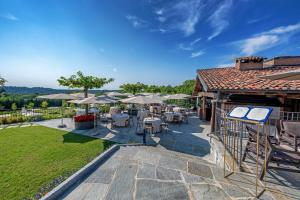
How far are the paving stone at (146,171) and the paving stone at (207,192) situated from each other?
1.12 metres

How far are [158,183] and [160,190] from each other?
298 millimetres

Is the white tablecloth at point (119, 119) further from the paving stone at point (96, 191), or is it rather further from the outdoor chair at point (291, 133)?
the outdoor chair at point (291, 133)

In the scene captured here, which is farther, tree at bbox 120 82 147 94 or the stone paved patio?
tree at bbox 120 82 147 94

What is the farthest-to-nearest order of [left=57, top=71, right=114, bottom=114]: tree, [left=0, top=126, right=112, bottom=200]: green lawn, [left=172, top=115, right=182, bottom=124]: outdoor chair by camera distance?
[left=57, top=71, right=114, bottom=114]: tree, [left=172, top=115, right=182, bottom=124]: outdoor chair, [left=0, top=126, right=112, bottom=200]: green lawn

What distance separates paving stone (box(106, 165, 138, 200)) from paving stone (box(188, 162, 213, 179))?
5.55 ft

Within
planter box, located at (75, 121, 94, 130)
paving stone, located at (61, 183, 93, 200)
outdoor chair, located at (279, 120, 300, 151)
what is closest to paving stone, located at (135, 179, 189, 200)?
paving stone, located at (61, 183, 93, 200)

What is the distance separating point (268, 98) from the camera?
805cm

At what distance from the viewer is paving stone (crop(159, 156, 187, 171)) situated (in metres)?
4.82

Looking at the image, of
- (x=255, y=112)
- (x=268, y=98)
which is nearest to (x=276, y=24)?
(x=268, y=98)

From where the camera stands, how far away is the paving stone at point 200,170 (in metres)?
4.32

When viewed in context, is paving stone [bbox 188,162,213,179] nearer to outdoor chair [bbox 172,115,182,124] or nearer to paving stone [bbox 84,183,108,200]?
paving stone [bbox 84,183,108,200]

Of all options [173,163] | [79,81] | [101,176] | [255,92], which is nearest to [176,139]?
[173,163]

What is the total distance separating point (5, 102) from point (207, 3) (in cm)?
4628

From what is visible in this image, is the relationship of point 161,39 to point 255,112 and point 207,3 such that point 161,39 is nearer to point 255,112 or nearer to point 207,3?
point 207,3
